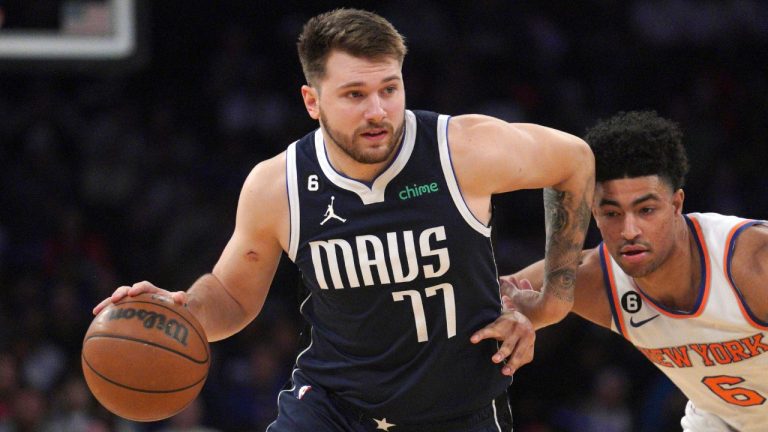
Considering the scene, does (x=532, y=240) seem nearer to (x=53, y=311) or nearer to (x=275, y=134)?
(x=275, y=134)

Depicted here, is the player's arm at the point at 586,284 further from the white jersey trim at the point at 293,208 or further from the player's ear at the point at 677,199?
the white jersey trim at the point at 293,208

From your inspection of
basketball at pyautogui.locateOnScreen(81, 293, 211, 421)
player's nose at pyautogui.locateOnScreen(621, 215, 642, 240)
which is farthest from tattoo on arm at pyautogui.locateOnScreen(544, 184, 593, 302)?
basketball at pyautogui.locateOnScreen(81, 293, 211, 421)

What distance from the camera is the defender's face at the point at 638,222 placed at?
13.2 ft

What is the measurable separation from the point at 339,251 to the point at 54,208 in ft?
18.4

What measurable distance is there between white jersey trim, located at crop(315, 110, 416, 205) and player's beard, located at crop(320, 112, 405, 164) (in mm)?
45

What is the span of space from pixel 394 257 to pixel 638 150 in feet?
3.72

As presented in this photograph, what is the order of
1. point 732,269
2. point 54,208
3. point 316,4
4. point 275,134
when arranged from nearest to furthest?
point 732,269 < point 54,208 < point 275,134 < point 316,4

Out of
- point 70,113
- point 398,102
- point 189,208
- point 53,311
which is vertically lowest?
point 53,311

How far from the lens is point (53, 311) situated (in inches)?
318

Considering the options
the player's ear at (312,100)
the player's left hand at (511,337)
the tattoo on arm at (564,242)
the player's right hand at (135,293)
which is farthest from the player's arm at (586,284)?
the player's right hand at (135,293)

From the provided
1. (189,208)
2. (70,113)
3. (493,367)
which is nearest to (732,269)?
(493,367)

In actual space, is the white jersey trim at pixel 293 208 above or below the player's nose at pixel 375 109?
below

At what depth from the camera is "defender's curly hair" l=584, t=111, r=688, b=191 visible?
4074 mm

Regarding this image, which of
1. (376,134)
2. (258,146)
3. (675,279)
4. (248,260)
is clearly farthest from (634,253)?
(258,146)
